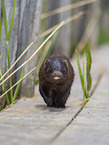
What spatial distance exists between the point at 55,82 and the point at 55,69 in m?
0.23

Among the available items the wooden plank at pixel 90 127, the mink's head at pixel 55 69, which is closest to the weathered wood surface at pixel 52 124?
the wooden plank at pixel 90 127

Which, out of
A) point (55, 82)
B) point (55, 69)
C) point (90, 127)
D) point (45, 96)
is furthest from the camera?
point (45, 96)

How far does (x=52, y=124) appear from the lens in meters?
3.16

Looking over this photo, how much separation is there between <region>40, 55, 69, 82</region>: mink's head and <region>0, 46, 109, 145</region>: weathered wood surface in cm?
36

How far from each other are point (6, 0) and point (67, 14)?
3.96 m

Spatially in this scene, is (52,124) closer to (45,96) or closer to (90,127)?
(90,127)

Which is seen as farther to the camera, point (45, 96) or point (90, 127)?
point (45, 96)

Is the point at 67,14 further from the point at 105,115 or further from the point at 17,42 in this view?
the point at 105,115

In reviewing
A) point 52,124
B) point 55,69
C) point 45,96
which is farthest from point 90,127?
point 45,96

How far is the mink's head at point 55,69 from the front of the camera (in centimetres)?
376

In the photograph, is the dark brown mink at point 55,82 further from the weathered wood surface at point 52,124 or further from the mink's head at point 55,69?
the weathered wood surface at point 52,124

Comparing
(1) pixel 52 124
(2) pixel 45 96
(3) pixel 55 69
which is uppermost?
(3) pixel 55 69

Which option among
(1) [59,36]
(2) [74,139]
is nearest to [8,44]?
(2) [74,139]

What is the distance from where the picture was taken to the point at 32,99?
15.3ft
